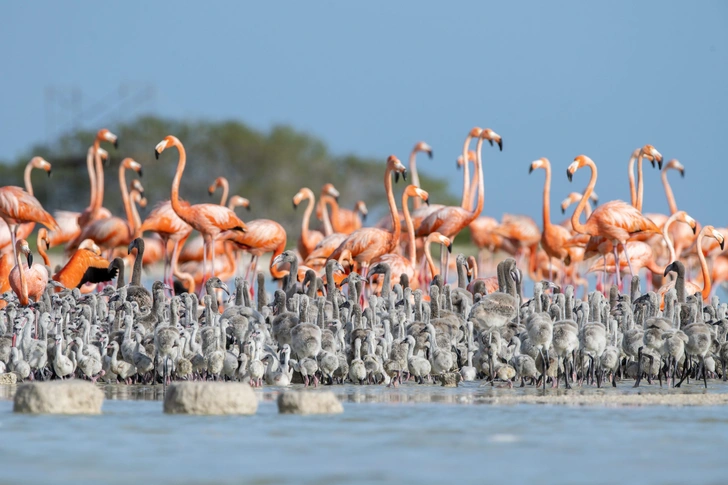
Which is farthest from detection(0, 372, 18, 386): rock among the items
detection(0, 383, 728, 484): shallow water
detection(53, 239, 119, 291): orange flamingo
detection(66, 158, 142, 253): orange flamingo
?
detection(66, 158, 142, 253): orange flamingo

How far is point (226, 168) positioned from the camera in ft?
165

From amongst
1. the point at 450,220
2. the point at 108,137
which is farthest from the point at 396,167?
the point at 108,137

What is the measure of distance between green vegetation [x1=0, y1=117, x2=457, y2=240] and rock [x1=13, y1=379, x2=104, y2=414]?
36.2 m

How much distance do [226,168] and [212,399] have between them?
42512mm

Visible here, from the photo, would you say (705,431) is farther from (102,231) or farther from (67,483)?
(102,231)

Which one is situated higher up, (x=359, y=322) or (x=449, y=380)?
(x=359, y=322)

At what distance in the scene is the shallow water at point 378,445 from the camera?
6258 millimetres

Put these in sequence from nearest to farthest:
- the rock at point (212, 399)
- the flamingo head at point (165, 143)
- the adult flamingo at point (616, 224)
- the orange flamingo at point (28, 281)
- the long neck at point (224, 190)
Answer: the rock at point (212, 399), the orange flamingo at point (28, 281), the adult flamingo at point (616, 224), the flamingo head at point (165, 143), the long neck at point (224, 190)

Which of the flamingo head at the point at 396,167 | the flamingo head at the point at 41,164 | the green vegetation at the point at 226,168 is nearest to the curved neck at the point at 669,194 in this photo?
the flamingo head at the point at 396,167

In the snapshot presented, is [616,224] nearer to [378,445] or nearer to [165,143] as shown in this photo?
[165,143]

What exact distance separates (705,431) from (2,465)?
411 centimetres

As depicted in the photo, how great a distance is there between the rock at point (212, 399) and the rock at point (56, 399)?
552 mm

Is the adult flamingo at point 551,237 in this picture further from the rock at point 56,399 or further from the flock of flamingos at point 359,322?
the rock at point 56,399

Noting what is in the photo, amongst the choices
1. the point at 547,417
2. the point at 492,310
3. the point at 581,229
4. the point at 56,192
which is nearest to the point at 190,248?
the point at 581,229
